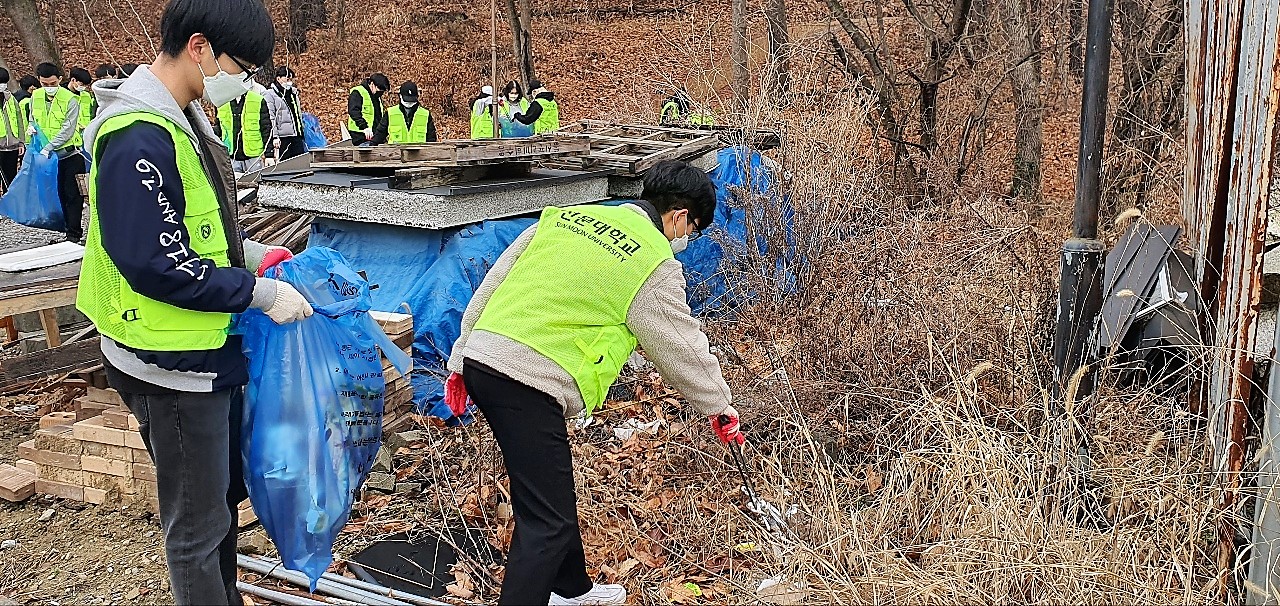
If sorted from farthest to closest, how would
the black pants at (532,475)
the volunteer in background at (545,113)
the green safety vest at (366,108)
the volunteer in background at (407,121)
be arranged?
the volunteer in background at (545,113), the volunteer in background at (407,121), the green safety vest at (366,108), the black pants at (532,475)

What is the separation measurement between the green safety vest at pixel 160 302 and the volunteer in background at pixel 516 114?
9.83 m

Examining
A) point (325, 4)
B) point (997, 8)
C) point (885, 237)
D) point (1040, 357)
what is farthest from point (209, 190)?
point (325, 4)

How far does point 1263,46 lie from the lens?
2.64 metres

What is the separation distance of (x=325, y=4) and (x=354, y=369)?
77.2 ft

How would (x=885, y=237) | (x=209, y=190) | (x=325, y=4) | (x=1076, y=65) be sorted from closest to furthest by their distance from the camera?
(x=209, y=190), (x=885, y=237), (x=1076, y=65), (x=325, y=4)

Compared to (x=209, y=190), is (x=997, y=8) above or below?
above

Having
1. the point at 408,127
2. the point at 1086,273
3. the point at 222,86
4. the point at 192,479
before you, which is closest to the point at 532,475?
the point at 192,479

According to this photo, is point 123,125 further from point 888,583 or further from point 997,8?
point 997,8

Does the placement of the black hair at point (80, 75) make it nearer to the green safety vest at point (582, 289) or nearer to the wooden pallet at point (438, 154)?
→ the wooden pallet at point (438, 154)

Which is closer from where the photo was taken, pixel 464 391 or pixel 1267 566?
pixel 1267 566

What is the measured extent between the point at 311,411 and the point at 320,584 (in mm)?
672

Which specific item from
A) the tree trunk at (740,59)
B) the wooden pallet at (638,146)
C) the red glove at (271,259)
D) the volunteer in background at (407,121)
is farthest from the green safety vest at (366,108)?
the red glove at (271,259)

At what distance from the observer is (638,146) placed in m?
6.76

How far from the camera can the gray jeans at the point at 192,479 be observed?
2.44m
